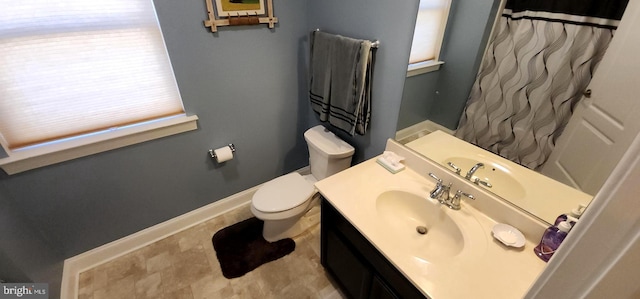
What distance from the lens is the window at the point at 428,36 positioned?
114 centimetres

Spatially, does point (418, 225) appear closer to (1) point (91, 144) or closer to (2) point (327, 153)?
(2) point (327, 153)

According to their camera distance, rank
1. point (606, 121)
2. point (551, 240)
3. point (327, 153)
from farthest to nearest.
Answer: point (327, 153), point (551, 240), point (606, 121)

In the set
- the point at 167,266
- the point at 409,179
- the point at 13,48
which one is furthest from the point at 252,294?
the point at 13,48

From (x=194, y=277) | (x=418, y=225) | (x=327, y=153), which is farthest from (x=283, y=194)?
(x=418, y=225)

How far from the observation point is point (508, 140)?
107 centimetres

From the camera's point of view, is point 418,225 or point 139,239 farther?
point 139,239

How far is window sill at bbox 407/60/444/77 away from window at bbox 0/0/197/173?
134 cm

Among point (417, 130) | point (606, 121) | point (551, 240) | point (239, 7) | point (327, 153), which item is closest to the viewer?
point (606, 121)

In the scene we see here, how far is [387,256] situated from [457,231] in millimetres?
364

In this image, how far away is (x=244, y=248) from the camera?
182cm

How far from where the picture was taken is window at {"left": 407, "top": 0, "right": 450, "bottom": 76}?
1.14m

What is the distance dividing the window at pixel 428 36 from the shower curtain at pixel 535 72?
23cm

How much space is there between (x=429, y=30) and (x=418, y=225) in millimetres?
911

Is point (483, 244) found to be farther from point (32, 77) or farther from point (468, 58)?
point (32, 77)
